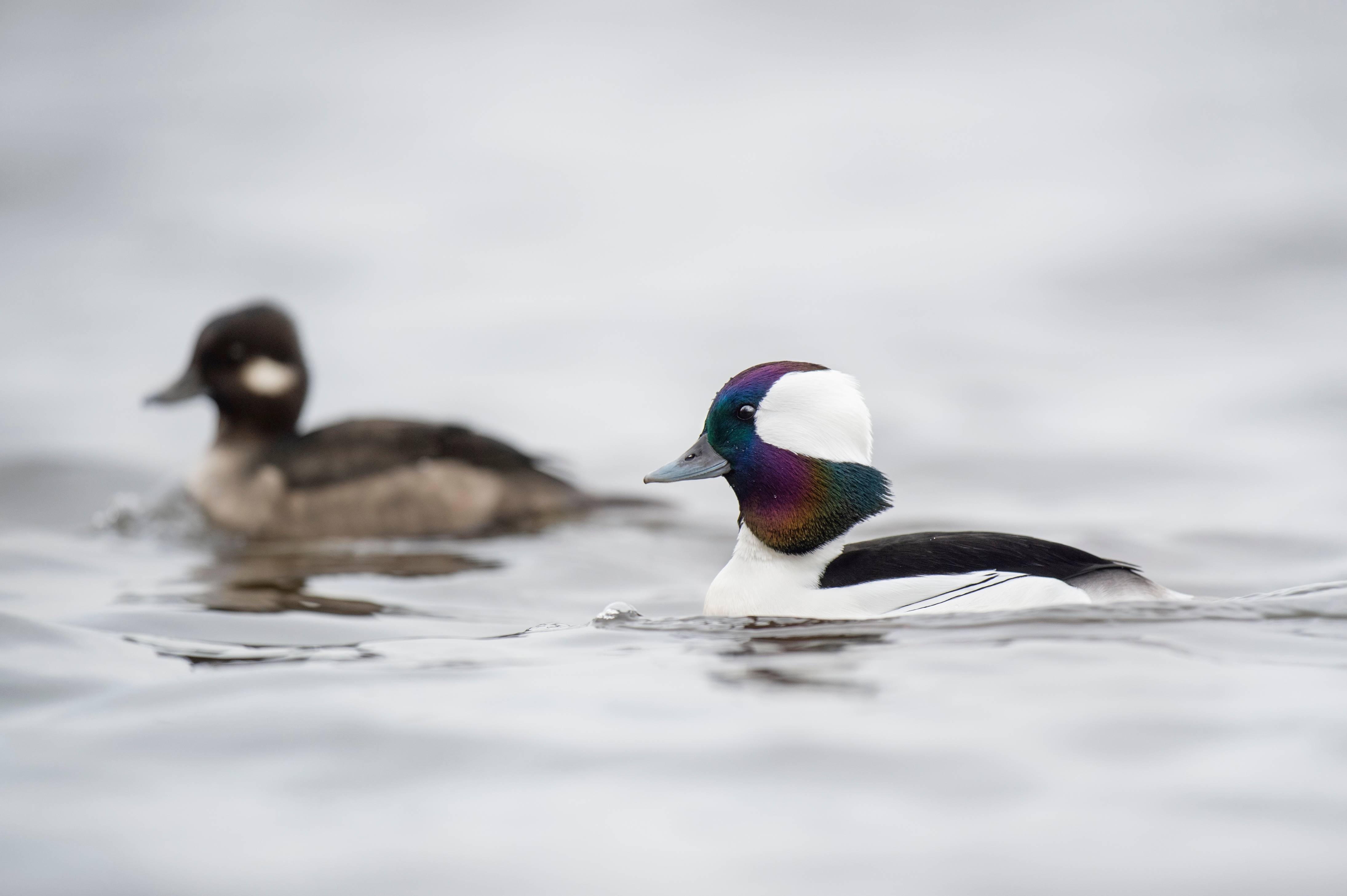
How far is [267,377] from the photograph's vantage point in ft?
32.5

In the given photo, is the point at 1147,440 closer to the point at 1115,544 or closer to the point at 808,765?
the point at 1115,544

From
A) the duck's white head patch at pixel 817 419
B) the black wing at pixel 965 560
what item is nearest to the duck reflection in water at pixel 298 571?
the duck's white head patch at pixel 817 419

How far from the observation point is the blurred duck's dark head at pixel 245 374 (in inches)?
389

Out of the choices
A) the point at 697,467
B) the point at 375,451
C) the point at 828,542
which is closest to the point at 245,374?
the point at 375,451

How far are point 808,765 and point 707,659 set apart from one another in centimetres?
102

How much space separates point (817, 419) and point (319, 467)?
468 centimetres

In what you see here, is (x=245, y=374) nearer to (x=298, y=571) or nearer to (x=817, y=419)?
(x=298, y=571)

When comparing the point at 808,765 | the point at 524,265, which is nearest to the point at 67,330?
the point at 524,265

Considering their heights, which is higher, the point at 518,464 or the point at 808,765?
the point at 518,464

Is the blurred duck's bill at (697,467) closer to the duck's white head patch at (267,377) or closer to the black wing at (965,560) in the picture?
the black wing at (965,560)

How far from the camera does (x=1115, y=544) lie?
28.2 ft

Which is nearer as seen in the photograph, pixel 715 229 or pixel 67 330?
pixel 67 330

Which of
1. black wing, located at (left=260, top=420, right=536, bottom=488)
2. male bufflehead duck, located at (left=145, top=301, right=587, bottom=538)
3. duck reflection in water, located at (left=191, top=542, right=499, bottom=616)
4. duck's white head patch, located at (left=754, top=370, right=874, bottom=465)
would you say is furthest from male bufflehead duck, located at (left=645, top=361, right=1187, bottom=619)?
black wing, located at (left=260, top=420, right=536, bottom=488)

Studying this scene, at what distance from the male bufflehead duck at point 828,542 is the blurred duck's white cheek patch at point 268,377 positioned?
4.85 m
